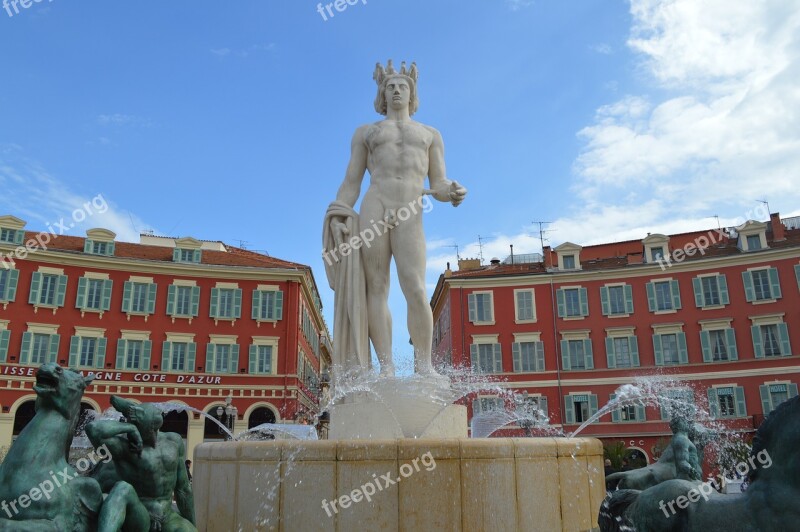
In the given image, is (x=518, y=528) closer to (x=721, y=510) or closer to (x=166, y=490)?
(x=721, y=510)

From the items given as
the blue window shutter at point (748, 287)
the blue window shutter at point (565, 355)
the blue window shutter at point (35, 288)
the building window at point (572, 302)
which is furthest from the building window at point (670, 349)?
the blue window shutter at point (35, 288)

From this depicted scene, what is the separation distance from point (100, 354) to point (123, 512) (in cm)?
3413

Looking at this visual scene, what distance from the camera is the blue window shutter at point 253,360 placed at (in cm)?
3538

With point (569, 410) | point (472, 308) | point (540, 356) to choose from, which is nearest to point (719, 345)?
point (569, 410)

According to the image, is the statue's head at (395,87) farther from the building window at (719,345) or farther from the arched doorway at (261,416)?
the building window at (719,345)

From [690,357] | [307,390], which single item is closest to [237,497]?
[690,357]

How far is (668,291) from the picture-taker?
3738 centimetres

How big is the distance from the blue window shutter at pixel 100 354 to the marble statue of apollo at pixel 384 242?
30.1m

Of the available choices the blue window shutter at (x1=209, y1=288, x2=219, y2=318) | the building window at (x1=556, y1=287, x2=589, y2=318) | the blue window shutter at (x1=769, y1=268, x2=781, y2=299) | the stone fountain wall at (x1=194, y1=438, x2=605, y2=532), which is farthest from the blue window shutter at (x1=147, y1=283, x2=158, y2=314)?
the blue window shutter at (x1=769, y1=268, x2=781, y2=299)

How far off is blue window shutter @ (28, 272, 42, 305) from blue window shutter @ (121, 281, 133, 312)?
403cm

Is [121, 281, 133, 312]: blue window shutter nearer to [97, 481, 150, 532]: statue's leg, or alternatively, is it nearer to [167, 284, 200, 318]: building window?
[167, 284, 200, 318]: building window

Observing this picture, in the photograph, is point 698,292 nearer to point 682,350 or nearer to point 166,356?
point 682,350

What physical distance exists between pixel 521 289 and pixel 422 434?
33.6 meters

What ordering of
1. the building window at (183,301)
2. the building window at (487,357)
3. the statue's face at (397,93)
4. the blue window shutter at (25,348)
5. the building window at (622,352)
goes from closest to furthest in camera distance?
the statue's face at (397,93) → the blue window shutter at (25,348) → the building window at (183,301) → the building window at (622,352) → the building window at (487,357)
